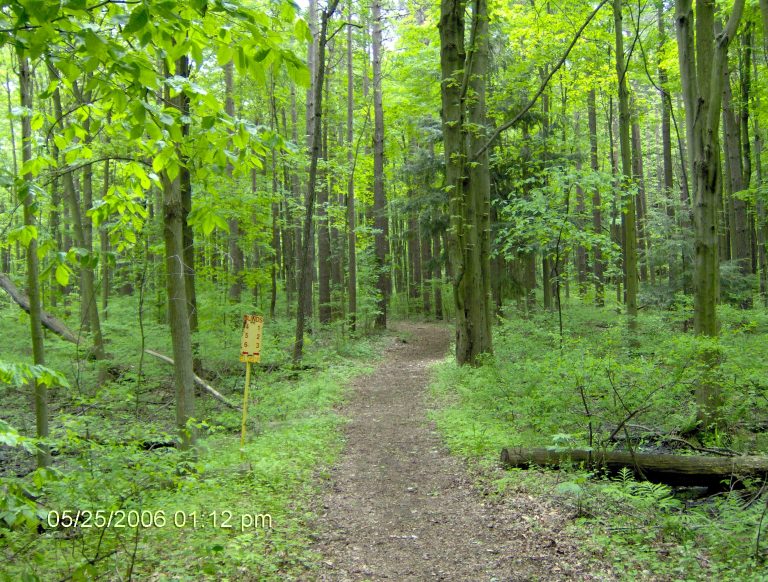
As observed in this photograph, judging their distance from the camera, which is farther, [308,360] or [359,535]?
[308,360]

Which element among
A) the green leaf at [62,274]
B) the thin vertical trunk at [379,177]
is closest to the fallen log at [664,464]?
the green leaf at [62,274]

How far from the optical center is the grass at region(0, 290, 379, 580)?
12.3 ft

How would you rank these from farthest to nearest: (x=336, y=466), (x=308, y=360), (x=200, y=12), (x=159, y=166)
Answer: (x=308, y=360)
(x=336, y=466)
(x=159, y=166)
(x=200, y=12)

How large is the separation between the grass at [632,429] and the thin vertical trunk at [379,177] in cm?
945

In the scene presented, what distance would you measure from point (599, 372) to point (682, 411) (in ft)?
7.19

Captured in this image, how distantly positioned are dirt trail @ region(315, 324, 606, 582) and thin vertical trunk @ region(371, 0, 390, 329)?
12145mm

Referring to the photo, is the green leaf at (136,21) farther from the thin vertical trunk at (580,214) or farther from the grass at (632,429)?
the thin vertical trunk at (580,214)

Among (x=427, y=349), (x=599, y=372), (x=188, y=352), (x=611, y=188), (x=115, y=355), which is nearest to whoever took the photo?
(x=188, y=352)

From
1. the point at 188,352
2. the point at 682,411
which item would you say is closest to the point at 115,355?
the point at 188,352

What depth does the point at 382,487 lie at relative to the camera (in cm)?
607

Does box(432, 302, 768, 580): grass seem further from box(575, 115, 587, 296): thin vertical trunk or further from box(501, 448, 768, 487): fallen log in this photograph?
box(575, 115, 587, 296): thin vertical trunk

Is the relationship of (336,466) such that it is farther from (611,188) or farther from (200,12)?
(611,188)

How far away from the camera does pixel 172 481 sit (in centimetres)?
460

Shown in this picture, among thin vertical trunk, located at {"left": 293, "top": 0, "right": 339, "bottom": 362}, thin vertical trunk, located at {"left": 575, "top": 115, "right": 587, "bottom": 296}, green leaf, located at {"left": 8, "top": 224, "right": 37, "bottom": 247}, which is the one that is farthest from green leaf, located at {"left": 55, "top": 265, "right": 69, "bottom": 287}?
thin vertical trunk, located at {"left": 575, "top": 115, "right": 587, "bottom": 296}
